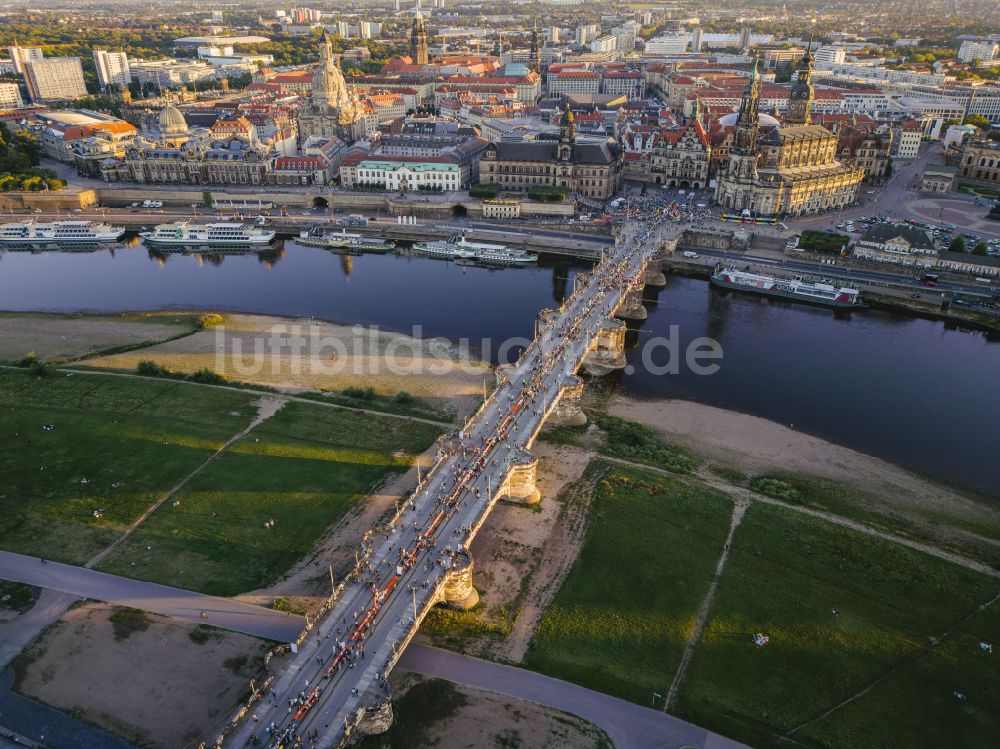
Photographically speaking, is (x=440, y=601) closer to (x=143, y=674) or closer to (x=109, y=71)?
(x=143, y=674)

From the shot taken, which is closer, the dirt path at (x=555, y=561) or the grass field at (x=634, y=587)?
the grass field at (x=634, y=587)

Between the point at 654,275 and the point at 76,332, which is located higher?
the point at 76,332

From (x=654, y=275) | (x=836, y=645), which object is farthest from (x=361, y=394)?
(x=654, y=275)

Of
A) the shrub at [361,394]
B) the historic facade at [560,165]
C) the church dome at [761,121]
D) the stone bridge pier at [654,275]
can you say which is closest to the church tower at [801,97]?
the church dome at [761,121]

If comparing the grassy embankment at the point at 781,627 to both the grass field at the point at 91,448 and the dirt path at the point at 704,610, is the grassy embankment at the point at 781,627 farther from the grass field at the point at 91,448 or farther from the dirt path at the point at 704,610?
the grass field at the point at 91,448

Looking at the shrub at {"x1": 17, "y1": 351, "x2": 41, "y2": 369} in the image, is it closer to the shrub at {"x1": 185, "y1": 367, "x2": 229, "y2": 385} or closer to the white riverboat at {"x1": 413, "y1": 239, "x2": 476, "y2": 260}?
the shrub at {"x1": 185, "y1": 367, "x2": 229, "y2": 385}

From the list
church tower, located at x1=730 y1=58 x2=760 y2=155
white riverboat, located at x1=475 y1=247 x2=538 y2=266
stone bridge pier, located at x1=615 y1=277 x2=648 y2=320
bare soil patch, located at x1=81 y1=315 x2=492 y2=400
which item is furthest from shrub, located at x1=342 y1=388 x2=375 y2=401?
church tower, located at x1=730 y1=58 x2=760 y2=155
